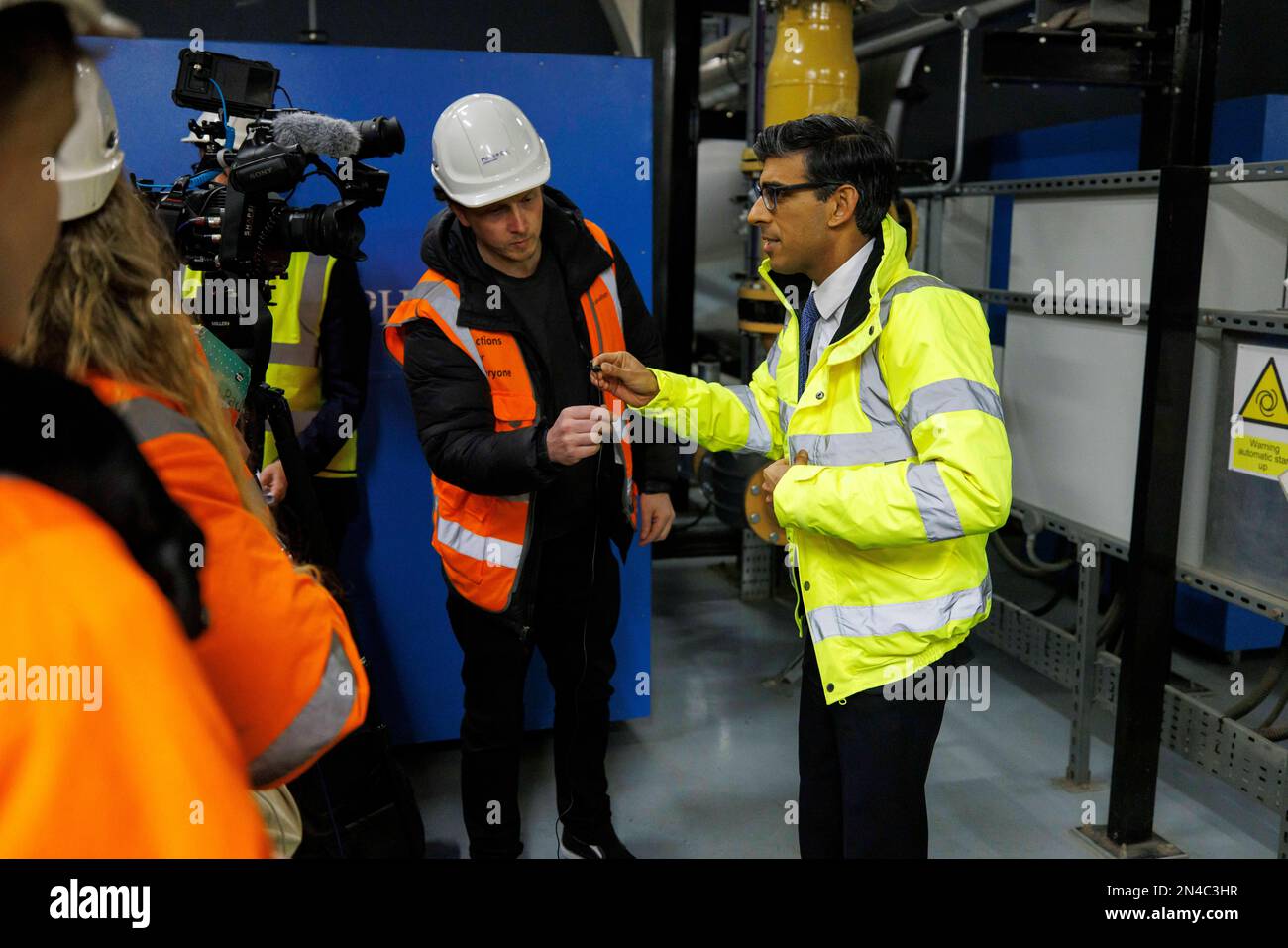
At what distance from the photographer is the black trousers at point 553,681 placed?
235 cm

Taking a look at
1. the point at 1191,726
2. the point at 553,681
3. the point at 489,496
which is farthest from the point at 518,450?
the point at 1191,726

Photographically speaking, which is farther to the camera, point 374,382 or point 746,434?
point 374,382

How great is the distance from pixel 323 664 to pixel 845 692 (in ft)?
3.77

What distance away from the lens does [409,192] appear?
2.79 meters

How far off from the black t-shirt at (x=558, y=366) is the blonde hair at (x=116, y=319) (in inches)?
58.6

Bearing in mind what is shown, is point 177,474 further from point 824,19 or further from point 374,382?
point 824,19

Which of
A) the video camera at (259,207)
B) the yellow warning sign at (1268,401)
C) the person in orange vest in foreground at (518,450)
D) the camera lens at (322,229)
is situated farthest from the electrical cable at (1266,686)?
the camera lens at (322,229)

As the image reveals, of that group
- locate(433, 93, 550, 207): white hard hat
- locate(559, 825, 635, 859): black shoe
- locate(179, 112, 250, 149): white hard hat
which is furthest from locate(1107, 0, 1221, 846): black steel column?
locate(179, 112, 250, 149): white hard hat

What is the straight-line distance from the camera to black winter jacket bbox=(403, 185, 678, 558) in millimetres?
2096

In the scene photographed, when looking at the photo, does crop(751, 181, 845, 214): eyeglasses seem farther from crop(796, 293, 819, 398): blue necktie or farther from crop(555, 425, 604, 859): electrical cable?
crop(555, 425, 604, 859): electrical cable

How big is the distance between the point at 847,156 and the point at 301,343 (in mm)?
1570

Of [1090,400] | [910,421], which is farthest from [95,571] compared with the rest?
[1090,400]
